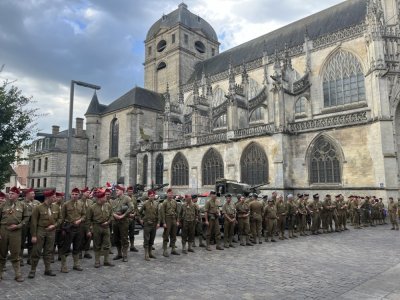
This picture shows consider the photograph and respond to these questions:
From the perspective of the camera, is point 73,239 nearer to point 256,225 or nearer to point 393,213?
point 256,225

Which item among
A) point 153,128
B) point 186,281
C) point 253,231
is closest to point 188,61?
point 153,128

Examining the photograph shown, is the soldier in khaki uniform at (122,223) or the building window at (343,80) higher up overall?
the building window at (343,80)

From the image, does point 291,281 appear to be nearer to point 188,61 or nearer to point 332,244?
point 332,244

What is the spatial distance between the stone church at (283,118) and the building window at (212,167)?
0.08 meters

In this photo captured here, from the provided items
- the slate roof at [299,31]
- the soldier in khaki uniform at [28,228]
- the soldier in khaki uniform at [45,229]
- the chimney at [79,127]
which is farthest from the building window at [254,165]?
the chimney at [79,127]

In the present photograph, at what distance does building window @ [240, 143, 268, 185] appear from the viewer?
1994 centimetres

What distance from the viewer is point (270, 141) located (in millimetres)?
19453

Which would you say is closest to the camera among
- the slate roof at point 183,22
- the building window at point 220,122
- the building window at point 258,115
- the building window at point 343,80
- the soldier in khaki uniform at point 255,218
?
the soldier in khaki uniform at point 255,218

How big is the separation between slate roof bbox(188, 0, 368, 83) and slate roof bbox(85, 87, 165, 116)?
17.1ft

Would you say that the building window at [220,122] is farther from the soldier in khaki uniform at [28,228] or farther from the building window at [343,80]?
the soldier in khaki uniform at [28,228]

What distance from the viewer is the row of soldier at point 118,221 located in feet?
19.1

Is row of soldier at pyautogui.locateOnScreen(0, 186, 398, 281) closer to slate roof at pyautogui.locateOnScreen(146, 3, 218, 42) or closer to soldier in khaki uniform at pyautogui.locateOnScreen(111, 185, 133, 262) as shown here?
soldier in khaki uniform at pyautogui.locateOnScreen(111, 185, 133, 262)

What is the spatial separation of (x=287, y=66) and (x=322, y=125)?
5.19m

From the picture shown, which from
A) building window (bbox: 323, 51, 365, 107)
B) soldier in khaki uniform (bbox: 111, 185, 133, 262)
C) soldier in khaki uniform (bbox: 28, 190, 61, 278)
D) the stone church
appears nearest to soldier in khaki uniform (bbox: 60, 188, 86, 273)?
soldier in khaki uniform (bbox: 28, 190, 61, 278)
